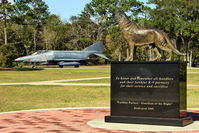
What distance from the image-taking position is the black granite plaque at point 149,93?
34.2 feet

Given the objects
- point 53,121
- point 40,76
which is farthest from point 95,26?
point 53,121

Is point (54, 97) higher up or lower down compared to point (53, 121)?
lower down

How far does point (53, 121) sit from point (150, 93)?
126 inches

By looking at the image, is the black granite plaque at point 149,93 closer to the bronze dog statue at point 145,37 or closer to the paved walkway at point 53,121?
the paved walkway at point 53,121

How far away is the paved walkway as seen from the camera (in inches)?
374

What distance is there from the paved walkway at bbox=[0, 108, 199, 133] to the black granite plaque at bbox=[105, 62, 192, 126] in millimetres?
1108

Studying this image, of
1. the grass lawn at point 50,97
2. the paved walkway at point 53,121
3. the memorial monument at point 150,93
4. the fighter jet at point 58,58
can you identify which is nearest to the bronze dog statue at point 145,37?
the memorial monument at point 150,93

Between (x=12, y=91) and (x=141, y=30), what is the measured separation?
42.3 feet

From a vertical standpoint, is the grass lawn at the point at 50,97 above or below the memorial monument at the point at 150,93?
below

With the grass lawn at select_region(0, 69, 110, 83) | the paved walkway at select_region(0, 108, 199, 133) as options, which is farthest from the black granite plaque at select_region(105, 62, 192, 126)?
the grass lawn at select_region(0, 69, 110, 83)

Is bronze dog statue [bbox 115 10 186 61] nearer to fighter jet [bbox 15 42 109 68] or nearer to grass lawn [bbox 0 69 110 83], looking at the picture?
grass lawn [bbox 0 69 110 83]

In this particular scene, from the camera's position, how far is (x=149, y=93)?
1072 cm

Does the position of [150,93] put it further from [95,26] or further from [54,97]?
[95,26]

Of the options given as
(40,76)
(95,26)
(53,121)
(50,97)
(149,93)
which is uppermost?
(95,26)
